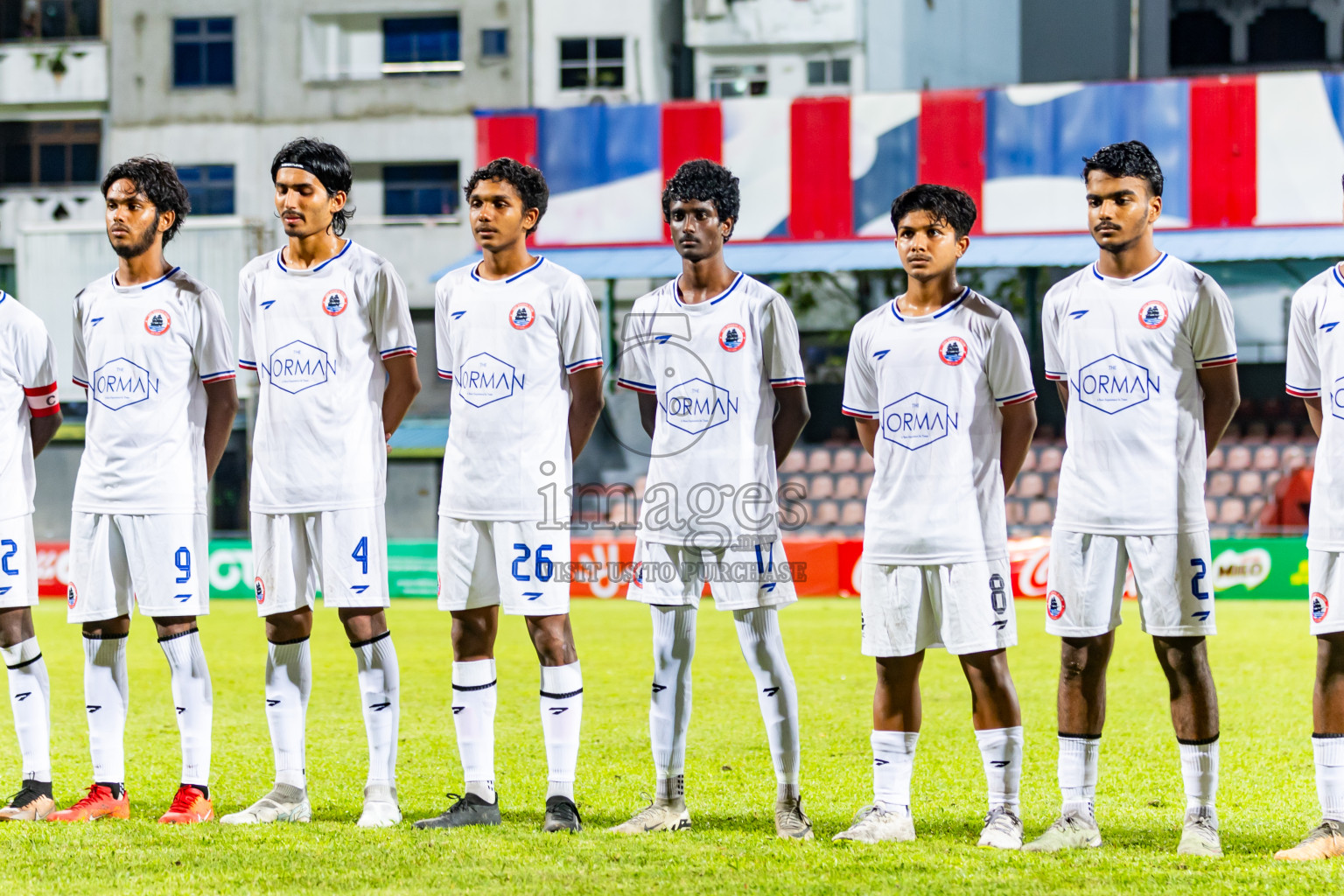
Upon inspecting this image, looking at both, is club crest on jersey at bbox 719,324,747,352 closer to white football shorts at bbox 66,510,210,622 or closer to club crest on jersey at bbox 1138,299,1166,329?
club crest on jersey at bbox 1138,299,1166,329

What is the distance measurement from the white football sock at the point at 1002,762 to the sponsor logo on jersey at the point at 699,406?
158 centimetres

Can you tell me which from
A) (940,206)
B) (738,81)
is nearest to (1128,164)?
(940,206)

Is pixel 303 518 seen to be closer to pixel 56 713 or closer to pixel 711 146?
pixel 56 713

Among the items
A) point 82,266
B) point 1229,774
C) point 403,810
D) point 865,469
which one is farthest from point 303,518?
point 82,266

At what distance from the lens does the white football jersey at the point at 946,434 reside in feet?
19.7

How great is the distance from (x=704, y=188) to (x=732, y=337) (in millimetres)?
609

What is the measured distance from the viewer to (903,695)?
6102 mm

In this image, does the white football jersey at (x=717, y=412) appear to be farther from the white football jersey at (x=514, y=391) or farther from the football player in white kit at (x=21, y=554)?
the football player in white kit at (x=21, y=554)

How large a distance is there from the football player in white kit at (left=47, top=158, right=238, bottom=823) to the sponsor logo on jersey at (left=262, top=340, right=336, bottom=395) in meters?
0.36

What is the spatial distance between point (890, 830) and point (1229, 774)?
9.08 feet

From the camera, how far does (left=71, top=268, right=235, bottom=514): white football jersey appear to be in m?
6.61

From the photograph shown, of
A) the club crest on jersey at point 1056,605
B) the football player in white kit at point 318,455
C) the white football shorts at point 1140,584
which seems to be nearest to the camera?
the white football shorts at point 1140,584

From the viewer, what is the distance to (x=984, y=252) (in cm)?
2617

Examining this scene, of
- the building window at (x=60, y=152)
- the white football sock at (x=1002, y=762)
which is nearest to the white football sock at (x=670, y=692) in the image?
the white football sock at (x=1002, y=762)
